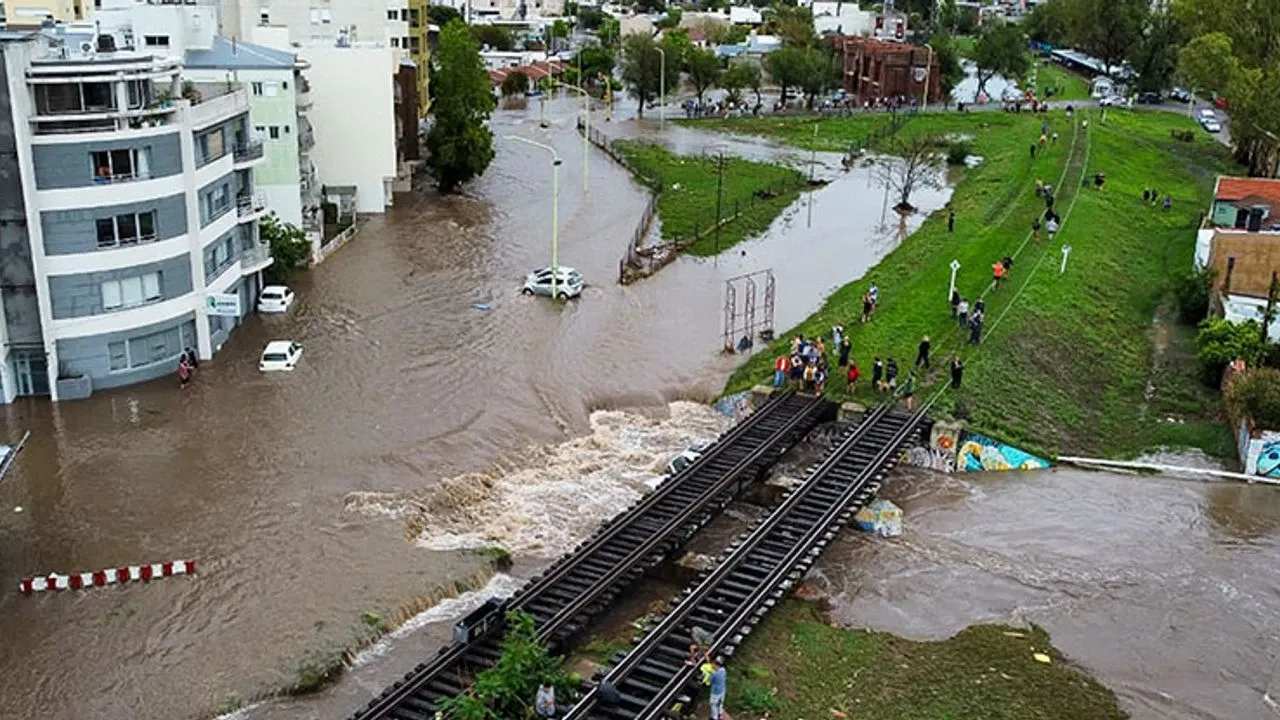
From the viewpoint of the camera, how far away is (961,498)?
34625mm

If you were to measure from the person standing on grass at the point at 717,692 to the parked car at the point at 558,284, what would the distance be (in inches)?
1239

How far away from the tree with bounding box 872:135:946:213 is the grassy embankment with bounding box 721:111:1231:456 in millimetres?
2943

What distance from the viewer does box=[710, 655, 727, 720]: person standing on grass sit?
2261 centimetres

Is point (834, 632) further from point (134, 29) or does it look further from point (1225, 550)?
point (134, 29)

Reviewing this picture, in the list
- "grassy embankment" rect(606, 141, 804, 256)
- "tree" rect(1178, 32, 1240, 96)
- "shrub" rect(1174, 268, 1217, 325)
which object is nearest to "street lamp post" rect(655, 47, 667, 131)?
"grassy embankment" rect(606, 141, 804, 256)

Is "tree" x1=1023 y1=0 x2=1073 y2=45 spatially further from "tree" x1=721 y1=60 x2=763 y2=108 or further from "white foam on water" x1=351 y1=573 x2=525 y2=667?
"white foam on water" x1=351 y1=573 x2=525 y2=667

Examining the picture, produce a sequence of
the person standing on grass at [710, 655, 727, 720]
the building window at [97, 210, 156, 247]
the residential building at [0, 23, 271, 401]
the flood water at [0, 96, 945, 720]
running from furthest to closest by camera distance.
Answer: the building window at [97, 210, 156, 247] < the residential building at [0, 23, 271, 401] < the flood water at [0, 96, 945, 720] < the person standing on grass at [710, 655, 727, 720]

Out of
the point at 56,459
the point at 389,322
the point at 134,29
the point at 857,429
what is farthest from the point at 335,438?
A: the point at 134,29

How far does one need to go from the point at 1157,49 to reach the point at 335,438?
104m

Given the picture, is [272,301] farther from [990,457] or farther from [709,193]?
[709,193]

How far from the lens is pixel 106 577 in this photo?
2900 cm

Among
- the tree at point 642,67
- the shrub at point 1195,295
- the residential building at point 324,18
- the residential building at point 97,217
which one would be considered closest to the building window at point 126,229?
the residential building at point 97,217

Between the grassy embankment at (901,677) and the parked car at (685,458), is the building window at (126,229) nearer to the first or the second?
the parked car at (685,458)

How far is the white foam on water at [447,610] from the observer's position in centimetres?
2672
